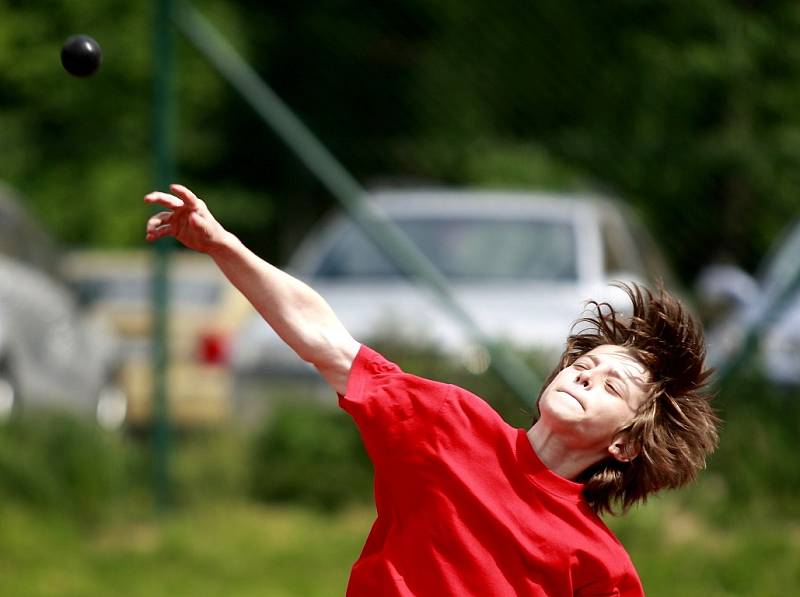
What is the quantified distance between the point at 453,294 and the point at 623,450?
4414 mm

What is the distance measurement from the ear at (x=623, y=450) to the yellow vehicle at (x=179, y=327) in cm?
657

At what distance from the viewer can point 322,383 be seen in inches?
289

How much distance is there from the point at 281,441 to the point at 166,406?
57 cm

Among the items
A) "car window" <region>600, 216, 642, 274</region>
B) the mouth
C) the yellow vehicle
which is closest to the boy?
the mouth

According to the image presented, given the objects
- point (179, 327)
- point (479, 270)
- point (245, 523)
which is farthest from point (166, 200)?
point (179, 327)

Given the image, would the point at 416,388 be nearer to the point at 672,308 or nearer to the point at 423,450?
the point at 423,450

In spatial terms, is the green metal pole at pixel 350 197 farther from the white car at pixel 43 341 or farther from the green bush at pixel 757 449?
the white car at pixel 43 341

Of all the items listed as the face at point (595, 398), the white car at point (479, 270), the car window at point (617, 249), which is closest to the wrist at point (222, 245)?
the face at point (595, 398)

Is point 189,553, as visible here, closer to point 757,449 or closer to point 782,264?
point 757,449

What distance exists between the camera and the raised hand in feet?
8.27

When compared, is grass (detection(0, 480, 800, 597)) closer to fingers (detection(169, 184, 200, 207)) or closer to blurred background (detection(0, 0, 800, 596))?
blurred background (detection(0, 0, 800, 596))

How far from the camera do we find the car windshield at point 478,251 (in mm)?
7924

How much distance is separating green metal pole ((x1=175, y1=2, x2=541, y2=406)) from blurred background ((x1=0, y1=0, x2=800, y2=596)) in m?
0.08

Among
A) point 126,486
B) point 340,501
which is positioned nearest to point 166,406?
point 126,486
